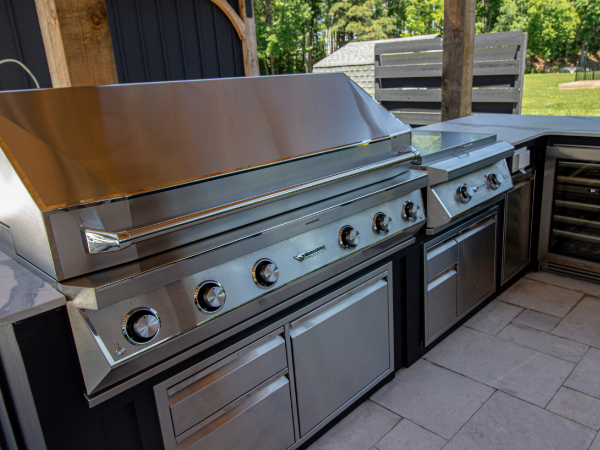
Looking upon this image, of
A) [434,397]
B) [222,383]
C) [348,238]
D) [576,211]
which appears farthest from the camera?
[576,211]

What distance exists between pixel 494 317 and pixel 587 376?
2.15 ft

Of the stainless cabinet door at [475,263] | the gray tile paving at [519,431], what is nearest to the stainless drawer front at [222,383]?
the gray tile paving at [519,431]

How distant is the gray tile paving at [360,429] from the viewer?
1.93 m

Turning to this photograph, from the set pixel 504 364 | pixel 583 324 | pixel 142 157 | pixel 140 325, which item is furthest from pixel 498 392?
pixel 142 157

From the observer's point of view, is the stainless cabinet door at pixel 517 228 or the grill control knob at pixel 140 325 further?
the stainless cabinet door at pixel 517 228

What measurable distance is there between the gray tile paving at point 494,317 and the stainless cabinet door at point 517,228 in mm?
187

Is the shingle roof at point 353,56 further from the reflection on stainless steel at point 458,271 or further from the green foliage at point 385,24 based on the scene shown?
the reflection on stainless steel at point 458,271

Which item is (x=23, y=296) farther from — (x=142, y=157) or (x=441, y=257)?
(x=441, y=257)

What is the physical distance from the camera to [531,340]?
2.61 metres

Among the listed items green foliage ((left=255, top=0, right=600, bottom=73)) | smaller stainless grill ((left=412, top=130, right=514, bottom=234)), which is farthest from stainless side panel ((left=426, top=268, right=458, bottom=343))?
green foliage ((left=255, top=0, right=600, bottom=73))

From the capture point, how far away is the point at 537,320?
9.23 feet

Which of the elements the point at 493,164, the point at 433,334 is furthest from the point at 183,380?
the point at 493,164

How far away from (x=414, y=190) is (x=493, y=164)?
2.73 feet

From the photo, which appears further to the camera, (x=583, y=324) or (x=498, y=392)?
(x=583, y=324)
